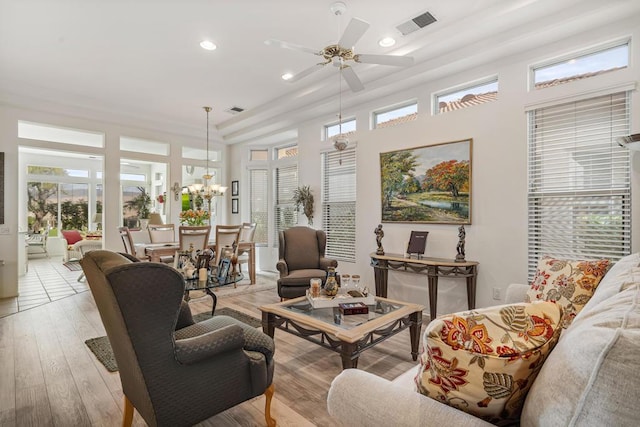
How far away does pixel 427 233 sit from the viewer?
168 inches

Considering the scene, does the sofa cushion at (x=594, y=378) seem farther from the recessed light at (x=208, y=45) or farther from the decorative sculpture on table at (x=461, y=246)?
the recessed light at (x=208, y=45)

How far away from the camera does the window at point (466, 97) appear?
392 centimetres

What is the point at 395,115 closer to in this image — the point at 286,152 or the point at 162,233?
the point at 286,152

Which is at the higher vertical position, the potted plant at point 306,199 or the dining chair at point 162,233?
the potted plant at point 306,199

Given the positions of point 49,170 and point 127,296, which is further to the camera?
point 49,170

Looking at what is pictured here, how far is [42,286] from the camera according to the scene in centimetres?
593

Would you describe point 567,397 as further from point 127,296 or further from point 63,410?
point 63,410

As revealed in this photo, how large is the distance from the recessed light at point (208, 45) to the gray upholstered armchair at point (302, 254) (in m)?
2.56

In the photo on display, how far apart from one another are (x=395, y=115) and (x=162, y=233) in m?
4.72

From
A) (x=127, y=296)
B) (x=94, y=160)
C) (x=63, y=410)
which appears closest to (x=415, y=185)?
(x=127, y=296)

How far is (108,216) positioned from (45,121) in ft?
5.95

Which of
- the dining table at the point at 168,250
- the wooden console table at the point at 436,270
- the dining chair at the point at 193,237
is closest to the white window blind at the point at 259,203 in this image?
the dining table at the point at 168,250

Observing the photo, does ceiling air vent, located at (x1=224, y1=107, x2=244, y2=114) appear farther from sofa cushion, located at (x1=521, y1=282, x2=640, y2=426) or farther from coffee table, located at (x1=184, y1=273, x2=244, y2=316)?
sofa cushion, located at (x1=521, y1=282, x2=640, y2=426)

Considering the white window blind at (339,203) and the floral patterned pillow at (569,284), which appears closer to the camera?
the floral patterned pillow at (569,284)
